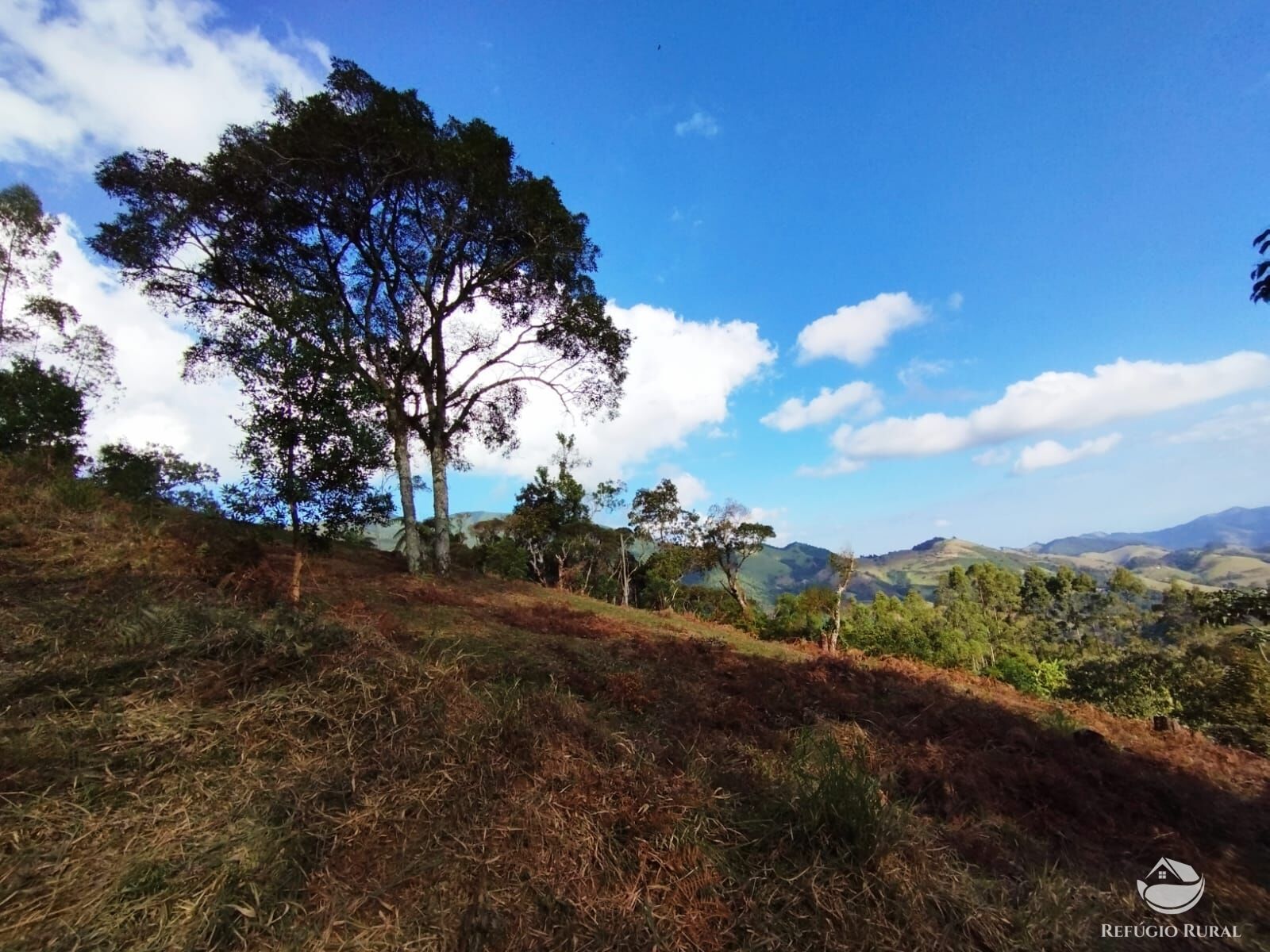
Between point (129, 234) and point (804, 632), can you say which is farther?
point (804, 632)

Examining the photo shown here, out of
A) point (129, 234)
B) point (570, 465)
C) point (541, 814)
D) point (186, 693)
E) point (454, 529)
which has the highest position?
point (129, 234)

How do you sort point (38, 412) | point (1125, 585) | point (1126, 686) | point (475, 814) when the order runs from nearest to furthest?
point (475, 814) < point (38, 412) < point (1126, 686) < point (1125, 585)

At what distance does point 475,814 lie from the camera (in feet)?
8.84

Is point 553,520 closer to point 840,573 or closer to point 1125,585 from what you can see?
point 840,573

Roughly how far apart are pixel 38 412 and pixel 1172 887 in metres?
24.9

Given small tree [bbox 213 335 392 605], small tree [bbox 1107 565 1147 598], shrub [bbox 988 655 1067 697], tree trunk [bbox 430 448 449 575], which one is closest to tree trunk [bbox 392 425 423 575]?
tree trunk [bbox 430 448 449 575]

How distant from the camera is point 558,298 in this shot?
1697 cm

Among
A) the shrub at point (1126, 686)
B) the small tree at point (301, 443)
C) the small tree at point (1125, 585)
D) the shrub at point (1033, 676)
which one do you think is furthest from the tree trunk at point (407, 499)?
the small tree at point (1125, 585)

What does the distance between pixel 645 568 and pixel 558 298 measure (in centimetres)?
2144

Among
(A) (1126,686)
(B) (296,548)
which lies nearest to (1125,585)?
(A) (1126,686)

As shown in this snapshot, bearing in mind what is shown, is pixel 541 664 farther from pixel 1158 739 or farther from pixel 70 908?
pixel 1158 739

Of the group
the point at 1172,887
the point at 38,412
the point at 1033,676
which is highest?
the point at 38,412

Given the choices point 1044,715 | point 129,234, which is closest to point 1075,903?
point 1044,715

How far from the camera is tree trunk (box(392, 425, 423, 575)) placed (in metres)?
15.3
